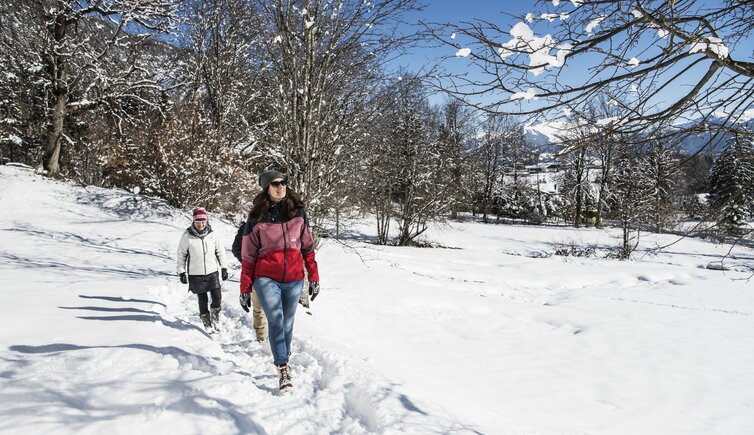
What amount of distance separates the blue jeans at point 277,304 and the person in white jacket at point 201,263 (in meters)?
1.86

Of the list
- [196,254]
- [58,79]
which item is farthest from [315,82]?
[58,79]

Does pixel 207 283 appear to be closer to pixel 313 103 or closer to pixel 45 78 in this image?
pixel 313 103

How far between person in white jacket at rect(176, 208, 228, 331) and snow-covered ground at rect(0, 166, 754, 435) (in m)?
0.37

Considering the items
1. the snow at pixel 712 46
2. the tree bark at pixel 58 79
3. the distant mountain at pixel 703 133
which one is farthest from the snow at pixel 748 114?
the tree bark at pixel 58 79

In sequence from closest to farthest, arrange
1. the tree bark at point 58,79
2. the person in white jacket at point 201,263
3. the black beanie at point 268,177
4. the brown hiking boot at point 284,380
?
the brown hiking boot at point 284,380 → the black beanie at point 268,177 → the person in white jacket at point 201,263 → the tree bark at point 58,79

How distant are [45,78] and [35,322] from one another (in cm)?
1404

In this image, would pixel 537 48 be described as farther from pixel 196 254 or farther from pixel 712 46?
pixel 196 254

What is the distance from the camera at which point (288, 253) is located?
11.0 ft

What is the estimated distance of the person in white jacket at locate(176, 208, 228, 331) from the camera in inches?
193

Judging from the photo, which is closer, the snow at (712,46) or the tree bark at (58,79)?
the snow at (712,46)

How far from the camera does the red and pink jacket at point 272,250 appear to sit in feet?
10.9

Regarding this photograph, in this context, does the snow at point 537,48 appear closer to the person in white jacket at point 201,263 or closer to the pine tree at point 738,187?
the pine tree at point 738,187

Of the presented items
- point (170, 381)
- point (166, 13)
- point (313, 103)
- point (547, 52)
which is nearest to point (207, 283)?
point (170, 381)

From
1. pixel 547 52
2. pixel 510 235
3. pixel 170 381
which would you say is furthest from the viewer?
pixel 510 235
